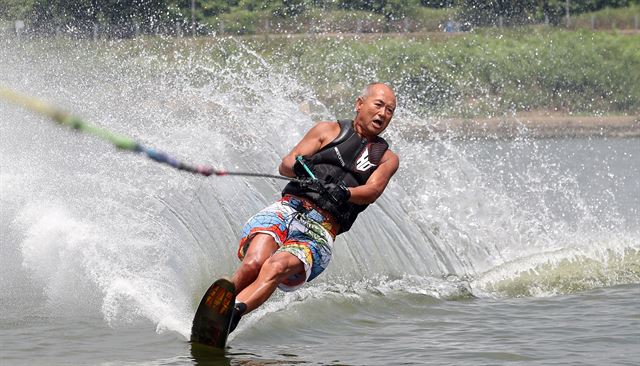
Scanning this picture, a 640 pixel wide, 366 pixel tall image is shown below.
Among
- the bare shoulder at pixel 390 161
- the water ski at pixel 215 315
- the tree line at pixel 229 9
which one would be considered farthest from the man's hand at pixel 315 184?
the tree line at pixel 229 9

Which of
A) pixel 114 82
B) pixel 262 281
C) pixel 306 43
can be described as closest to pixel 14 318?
pixel 262 281

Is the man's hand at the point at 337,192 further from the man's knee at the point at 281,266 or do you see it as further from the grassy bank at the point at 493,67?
the grassy bank at the point at 493,67

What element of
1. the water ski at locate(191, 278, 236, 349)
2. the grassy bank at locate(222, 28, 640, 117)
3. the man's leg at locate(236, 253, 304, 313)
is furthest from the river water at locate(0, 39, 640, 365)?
the grassy bank at locate(222, 28, 640, 117)

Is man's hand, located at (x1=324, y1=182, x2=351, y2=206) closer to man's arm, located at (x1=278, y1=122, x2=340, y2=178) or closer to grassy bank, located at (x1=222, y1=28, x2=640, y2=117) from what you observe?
man's arm, located at (x1=278, y1=122, x2=340, y2=178)

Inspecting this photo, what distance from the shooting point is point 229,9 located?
42.1 meters

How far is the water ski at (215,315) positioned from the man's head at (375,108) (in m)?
1.38

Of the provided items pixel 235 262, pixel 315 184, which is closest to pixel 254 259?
pixel 315 184

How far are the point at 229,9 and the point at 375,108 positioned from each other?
35.0 meters

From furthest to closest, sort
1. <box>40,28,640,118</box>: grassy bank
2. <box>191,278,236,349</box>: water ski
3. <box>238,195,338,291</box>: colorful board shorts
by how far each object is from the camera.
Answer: <box>40,28,640,118</box>: grassy bank, <box>238,195,338,291</box>: colorful board shorts, <box>191,278,236,349</box>: water ski

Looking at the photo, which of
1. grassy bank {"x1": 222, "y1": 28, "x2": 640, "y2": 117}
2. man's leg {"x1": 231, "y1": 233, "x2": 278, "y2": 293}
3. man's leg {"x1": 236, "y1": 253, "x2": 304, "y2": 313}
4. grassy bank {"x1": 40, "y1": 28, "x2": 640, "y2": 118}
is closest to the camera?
man's leg {"x1": 236, "y1": 253, "x2": 304, "y2": 313}

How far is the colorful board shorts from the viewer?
7293 mm

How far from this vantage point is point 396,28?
141ft

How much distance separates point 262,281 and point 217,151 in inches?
108

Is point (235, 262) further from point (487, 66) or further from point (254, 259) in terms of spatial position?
point (487, 66)
